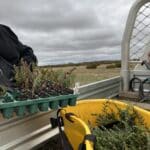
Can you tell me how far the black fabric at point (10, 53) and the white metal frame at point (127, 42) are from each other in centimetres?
216

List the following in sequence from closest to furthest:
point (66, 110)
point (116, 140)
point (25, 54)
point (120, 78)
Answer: point (116, 140)
point (66, 110)
point (25, 54)
point (120, 78)

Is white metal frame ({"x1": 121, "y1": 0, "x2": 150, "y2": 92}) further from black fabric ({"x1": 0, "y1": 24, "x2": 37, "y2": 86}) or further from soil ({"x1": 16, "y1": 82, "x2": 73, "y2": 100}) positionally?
soil ({"x1": 16, "y1": 82, "x2": 73, "y2": 100})

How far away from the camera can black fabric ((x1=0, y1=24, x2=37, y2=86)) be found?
10.7 feet

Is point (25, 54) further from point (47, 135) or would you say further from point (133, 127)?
point (133, 127)

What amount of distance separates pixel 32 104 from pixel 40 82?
37 centimetres

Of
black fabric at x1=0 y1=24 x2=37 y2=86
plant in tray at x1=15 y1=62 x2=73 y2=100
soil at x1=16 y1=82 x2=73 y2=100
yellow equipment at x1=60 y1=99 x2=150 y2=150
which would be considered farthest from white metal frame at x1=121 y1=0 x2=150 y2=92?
soil at x1=16 y1=82 x2=73 y2=100

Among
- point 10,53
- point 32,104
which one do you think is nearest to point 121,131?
point 32,104

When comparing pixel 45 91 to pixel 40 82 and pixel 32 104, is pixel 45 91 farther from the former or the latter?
pixel 32 104

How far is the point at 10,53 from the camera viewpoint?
349 cm

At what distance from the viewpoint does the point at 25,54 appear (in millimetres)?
3748

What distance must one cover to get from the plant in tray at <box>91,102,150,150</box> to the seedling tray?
389mm

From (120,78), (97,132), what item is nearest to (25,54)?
(97,132)

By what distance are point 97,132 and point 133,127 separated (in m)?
0.35

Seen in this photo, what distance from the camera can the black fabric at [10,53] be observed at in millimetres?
3252
